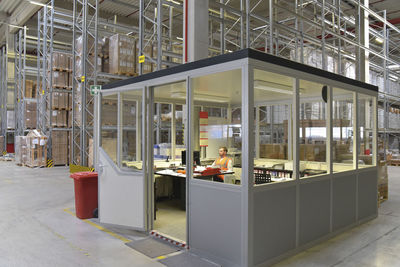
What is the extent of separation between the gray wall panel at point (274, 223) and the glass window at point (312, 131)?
89cm

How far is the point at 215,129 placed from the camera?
33.0 feet

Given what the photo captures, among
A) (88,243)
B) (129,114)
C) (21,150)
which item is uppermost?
(129,114)

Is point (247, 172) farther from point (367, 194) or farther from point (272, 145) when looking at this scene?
point (272, 145)

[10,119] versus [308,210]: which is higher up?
[10,119]

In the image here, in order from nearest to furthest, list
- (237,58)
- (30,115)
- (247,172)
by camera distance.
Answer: (247,172)
(237,58)
(30,115)

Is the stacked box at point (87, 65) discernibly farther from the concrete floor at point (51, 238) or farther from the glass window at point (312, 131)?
the glass window at point (312, 131)

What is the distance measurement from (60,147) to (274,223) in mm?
13909

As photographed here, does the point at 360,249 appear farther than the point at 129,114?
No

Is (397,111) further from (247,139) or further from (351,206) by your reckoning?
(247,139)

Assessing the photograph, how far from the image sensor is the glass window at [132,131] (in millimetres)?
5907

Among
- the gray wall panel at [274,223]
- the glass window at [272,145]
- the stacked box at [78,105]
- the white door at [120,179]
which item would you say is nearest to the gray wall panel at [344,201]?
the glass window at [272,145]

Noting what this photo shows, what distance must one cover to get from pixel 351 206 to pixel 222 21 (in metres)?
6.11

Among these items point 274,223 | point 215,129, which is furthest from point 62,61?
point 274,223

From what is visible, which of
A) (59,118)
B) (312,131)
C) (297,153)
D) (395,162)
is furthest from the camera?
(395,162)
